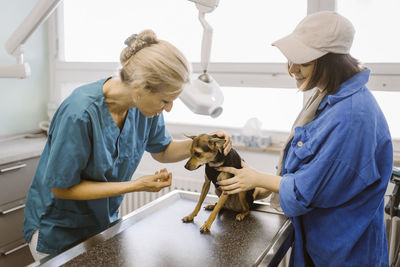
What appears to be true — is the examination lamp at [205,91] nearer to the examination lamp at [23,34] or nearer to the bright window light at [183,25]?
the examination lamp at [23,34]

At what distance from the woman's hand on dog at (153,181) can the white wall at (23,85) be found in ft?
6.40

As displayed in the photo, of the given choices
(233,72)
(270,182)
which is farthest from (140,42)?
(233,72)

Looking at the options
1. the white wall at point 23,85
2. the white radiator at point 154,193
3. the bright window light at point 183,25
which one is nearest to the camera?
the bright window light at point 183,25

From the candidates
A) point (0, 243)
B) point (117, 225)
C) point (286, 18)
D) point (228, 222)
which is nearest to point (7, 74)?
point (117, 225)

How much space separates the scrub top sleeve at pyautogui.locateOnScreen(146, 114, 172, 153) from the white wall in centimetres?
162

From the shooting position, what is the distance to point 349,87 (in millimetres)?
1101

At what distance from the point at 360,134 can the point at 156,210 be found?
75 cm

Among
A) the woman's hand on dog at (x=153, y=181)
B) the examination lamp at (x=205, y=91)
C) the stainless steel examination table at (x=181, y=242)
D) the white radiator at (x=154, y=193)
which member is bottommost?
the white radiator at (x=154, y=193)

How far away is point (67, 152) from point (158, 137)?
0.47 metres

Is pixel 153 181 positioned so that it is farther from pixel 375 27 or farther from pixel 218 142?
pixel 375 27

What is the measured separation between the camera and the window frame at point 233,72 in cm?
207

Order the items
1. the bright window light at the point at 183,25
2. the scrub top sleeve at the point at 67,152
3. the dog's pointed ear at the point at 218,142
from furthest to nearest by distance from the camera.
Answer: the bright window light at the point at 183,25 → the dog's pointed ear at the point at 218,142 → the scrub top sleeve at the point at 67,152

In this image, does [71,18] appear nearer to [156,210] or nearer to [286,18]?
[286,18]

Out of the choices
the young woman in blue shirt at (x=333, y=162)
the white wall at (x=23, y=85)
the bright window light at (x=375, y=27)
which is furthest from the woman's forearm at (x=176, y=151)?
the white wall at (x=23, y=85)
